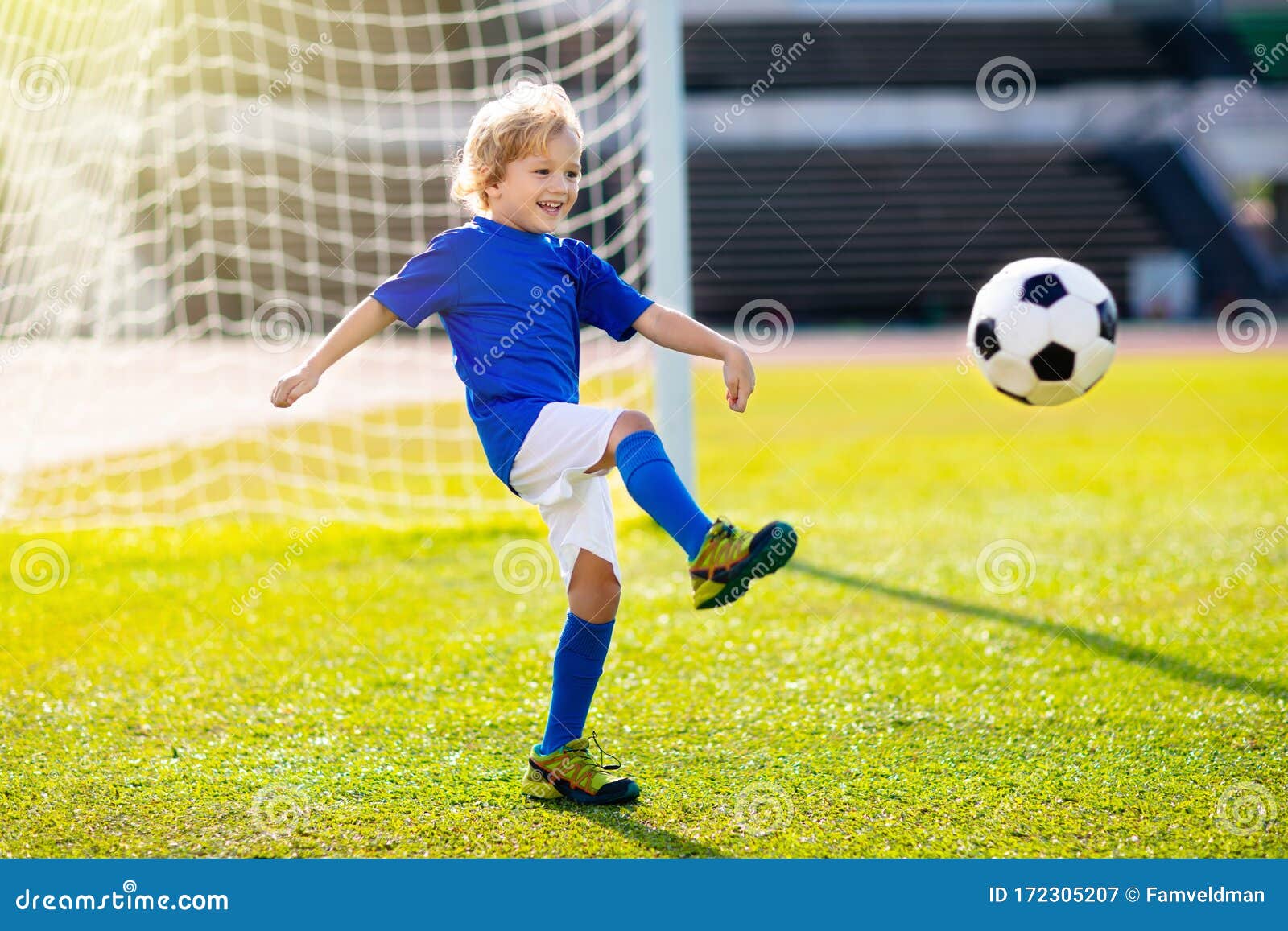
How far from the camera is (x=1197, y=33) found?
23.7m

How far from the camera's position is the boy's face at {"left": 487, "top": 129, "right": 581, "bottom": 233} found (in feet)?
8.16

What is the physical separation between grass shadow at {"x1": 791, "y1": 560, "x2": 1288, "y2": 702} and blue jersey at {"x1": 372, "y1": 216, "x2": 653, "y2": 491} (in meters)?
1.85

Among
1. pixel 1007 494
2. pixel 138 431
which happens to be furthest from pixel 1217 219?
pixel 138 431

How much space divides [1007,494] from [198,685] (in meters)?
4.18

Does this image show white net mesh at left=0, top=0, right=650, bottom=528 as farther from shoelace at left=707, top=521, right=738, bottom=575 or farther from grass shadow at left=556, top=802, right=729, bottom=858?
grass shadow at left=556, top=802, right=729, bottom=858

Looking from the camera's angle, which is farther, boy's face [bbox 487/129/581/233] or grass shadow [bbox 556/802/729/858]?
boy's face [bbox 487/129/581/233]

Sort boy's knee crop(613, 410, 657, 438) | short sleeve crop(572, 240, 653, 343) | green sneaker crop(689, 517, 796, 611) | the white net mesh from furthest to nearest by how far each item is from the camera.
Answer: the white net mesh, short sleeve crop(572, 240, 653, 343), boy's knee crop(613, 410, 657, 438), green sneaker crop(689, 517, 796, 611)

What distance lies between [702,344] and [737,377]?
123 millimetres

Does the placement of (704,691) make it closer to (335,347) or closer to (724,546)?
(724,546)

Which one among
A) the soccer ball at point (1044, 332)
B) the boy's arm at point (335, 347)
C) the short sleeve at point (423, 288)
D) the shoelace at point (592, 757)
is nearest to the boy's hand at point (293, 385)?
the boy's arm at point (335, 347)

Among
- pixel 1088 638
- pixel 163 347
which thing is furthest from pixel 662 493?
pixel 163 347

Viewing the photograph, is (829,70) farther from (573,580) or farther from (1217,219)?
(573,580)

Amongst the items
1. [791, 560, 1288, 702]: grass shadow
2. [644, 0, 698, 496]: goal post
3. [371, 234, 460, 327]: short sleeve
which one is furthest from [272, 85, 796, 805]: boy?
[644, 0, 698, 496]: goal post

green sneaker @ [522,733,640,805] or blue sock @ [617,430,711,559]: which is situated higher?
blue sock @ [617,430,711,559]
